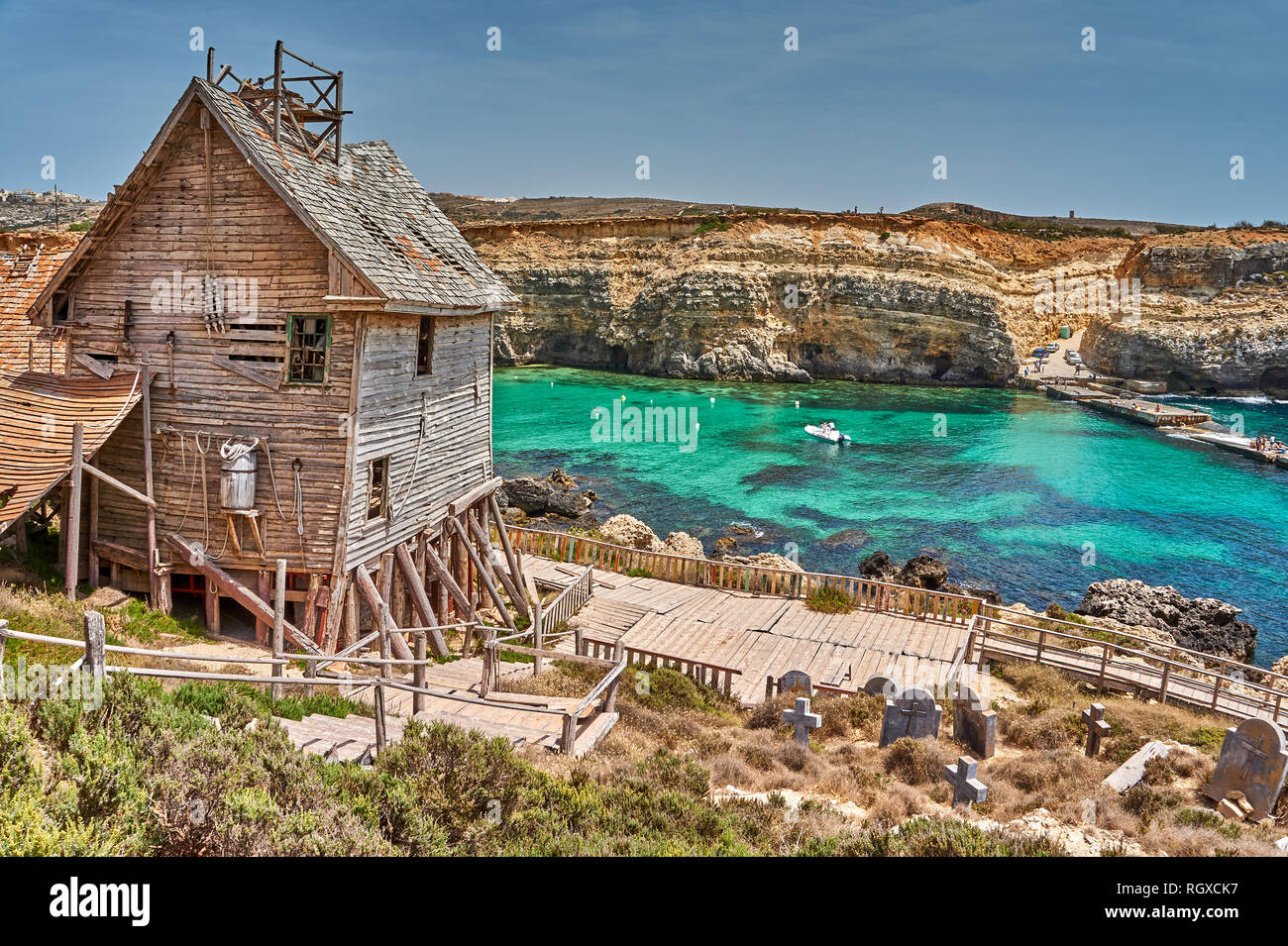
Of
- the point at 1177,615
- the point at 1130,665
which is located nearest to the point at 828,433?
the point at 1177,615

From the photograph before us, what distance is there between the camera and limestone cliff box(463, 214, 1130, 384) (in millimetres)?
75625

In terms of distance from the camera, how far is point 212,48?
46.1 ft

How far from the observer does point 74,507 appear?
13.1 meters

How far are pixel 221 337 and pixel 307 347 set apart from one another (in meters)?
1.61

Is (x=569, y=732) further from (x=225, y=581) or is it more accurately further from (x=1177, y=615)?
(x=1177, y=615)

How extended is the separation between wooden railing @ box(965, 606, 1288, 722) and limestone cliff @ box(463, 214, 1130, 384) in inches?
2309

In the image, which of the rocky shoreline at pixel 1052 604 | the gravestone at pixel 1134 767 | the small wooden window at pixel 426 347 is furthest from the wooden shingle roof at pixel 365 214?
the gravestone at pixel 1134 767

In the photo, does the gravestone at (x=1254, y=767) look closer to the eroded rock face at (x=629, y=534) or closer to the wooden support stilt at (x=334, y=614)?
the wooden support stilt at (x=334, y=614)

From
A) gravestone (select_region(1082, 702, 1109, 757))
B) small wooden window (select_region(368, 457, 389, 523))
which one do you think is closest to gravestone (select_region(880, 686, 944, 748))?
gravestone (select_region(1082, 702, 1109, 757))

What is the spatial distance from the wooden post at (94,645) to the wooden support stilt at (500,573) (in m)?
11.9

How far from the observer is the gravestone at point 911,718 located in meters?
12.5
